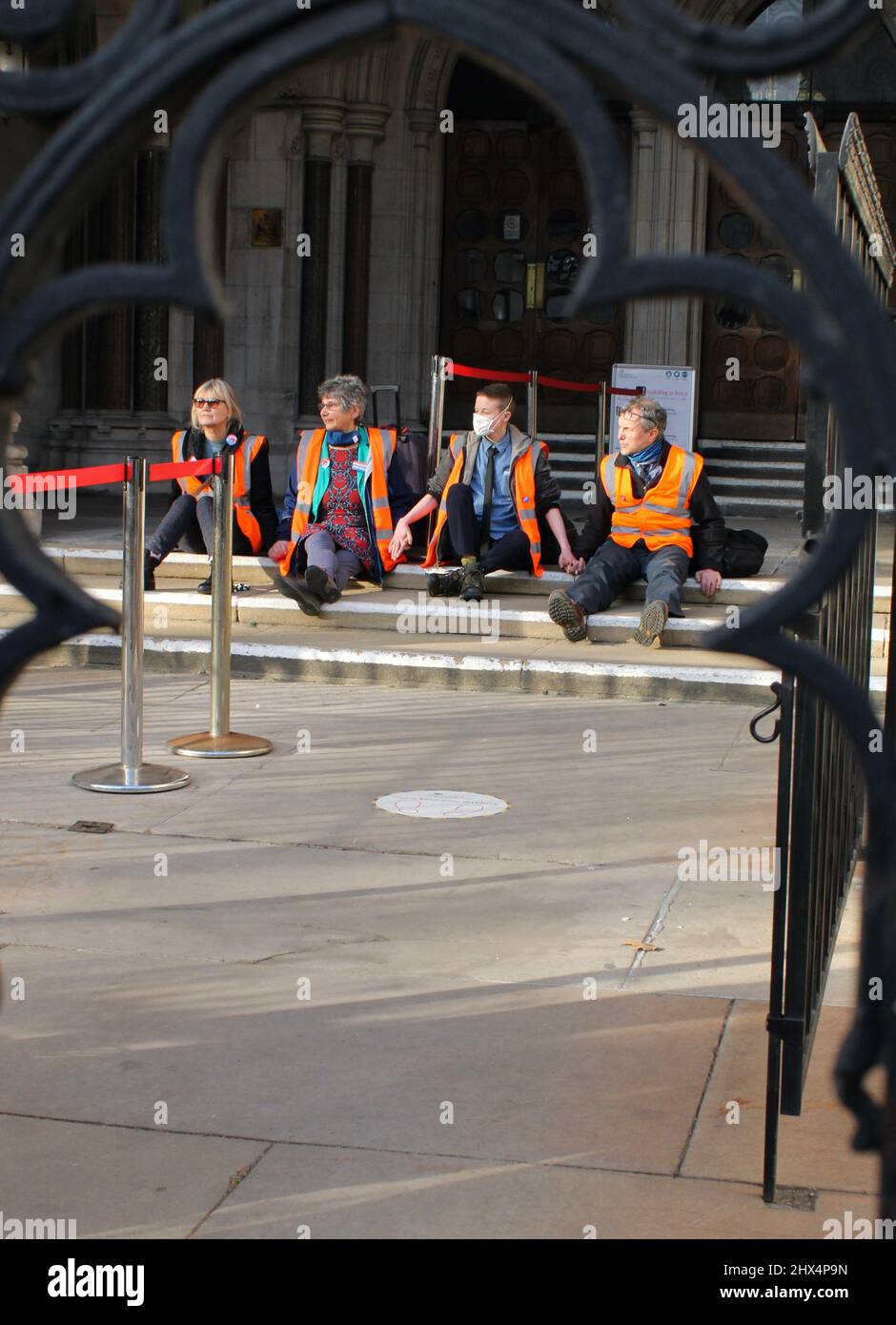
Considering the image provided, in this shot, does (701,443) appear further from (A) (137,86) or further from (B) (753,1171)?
(A) (137,86)

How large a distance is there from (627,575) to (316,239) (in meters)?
7.32

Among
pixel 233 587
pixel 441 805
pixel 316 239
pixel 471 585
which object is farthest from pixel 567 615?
pixel 316 239

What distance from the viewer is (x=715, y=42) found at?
53.0 inches

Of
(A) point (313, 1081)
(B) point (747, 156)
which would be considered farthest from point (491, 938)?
(B) point (747, 156)

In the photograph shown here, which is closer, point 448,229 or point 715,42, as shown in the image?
point 715,42

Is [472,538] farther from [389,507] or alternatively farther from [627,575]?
[627,575]

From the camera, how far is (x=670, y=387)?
14172 millimetres

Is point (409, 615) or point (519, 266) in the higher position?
point (519, 266)

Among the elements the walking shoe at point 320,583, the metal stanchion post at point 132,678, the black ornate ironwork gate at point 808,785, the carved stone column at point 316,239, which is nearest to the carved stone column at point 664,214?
the carved stone column at point 316,239

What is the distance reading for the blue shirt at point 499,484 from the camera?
10516 millimetres

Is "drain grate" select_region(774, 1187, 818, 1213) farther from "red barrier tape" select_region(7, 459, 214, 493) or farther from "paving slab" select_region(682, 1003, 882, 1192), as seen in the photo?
"red barrier tape" select_region(7, 459, 214, 493)

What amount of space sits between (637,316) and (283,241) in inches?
138

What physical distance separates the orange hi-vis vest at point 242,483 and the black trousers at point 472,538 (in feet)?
4.19

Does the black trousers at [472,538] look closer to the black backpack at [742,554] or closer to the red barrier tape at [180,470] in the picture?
the black backpack at [742,554]
